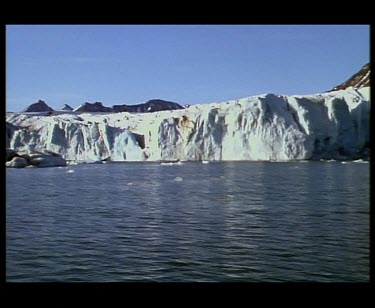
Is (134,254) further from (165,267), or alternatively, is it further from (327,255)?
(327,255)

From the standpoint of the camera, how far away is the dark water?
3541mm

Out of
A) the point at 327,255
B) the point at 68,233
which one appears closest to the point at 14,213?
the point at 68,233

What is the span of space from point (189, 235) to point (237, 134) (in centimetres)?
1643

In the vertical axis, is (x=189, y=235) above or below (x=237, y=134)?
below

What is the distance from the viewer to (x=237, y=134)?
2152 cm

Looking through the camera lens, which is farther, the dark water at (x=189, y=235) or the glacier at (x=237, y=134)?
the glacier at (x=237, y=134)

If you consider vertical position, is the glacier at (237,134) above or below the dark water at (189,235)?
above

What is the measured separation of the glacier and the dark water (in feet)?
33.7

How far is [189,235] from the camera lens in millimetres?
5348

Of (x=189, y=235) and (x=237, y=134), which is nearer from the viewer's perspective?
(x=189, y=235)

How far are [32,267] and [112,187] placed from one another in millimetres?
8423

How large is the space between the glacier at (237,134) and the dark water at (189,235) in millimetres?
10259

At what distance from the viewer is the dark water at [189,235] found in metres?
3.54
